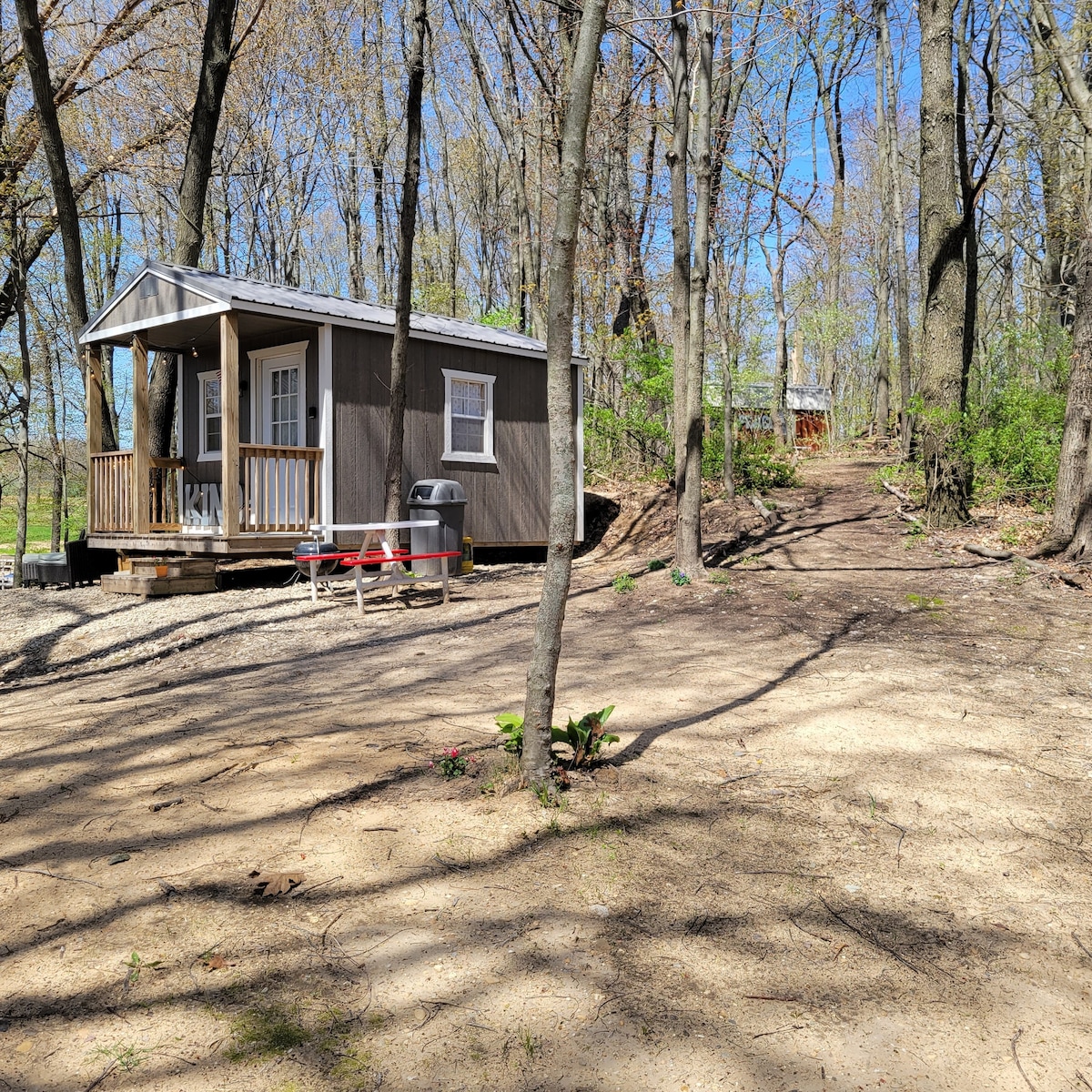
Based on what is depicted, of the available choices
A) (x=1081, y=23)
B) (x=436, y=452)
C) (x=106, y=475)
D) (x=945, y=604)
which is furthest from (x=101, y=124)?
(x=945, y=604)

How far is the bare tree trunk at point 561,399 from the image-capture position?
3410 millimetres

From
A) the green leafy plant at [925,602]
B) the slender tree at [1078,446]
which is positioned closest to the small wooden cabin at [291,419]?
the green leafy plant at [925,602]

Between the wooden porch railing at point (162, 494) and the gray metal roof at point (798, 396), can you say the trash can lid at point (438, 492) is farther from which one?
the gray metal roof at point (798, 396)

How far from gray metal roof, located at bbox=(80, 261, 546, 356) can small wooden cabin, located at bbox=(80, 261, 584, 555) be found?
31 millimetres

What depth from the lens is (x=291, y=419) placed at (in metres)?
12.1

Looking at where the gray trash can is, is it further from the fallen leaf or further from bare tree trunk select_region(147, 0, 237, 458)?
the fallen leaf

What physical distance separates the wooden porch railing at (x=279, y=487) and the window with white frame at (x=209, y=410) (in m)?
2.62

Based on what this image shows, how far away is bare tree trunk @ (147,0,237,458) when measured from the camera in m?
12.9

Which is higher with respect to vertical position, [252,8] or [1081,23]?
[252,8]

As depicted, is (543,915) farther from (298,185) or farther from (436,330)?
(298,185)

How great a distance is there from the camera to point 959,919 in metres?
2.82

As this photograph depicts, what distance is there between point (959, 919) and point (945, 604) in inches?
207

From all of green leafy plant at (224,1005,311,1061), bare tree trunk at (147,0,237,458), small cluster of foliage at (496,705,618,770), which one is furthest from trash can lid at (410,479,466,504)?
green leafy plant at (224,1005,311,1061)

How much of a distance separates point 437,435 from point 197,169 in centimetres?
549
